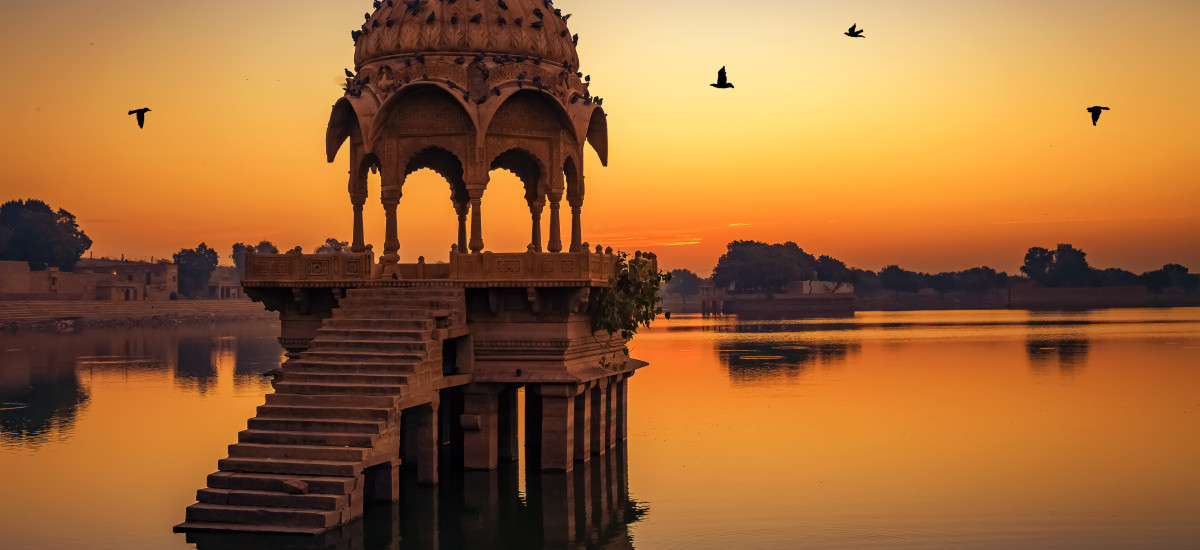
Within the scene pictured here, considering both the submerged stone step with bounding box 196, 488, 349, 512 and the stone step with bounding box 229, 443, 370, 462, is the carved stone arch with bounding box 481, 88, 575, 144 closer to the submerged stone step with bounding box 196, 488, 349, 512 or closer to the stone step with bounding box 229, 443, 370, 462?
the stone step with bounding box 229, 443, 370, 462

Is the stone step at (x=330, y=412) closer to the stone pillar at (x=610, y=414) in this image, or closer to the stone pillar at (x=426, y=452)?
the stone pillar at (x=426, y=452)

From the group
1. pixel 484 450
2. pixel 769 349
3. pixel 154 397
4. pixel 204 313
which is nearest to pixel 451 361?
pixel 484 450

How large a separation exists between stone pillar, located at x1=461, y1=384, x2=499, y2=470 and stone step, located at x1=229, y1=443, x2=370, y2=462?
4826mm

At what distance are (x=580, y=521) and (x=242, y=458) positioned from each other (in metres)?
5.75

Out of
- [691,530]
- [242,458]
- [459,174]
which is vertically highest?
[459,174]

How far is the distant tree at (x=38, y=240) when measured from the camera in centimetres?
13150

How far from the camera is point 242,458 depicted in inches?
731

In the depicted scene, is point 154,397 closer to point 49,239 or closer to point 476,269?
point 476,269

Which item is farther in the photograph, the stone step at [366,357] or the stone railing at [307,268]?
the stone railing at [307,268]

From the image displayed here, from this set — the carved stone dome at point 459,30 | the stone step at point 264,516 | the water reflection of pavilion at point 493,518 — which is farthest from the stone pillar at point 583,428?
the stone step at point 264,516

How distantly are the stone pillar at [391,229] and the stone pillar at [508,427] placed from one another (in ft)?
11.6

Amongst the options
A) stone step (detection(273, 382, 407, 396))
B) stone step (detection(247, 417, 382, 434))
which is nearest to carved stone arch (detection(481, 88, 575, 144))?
Answer: stone step (detection(273, 382, 407, 396))

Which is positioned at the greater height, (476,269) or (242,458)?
(476,269)

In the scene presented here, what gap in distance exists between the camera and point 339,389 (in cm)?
2005
